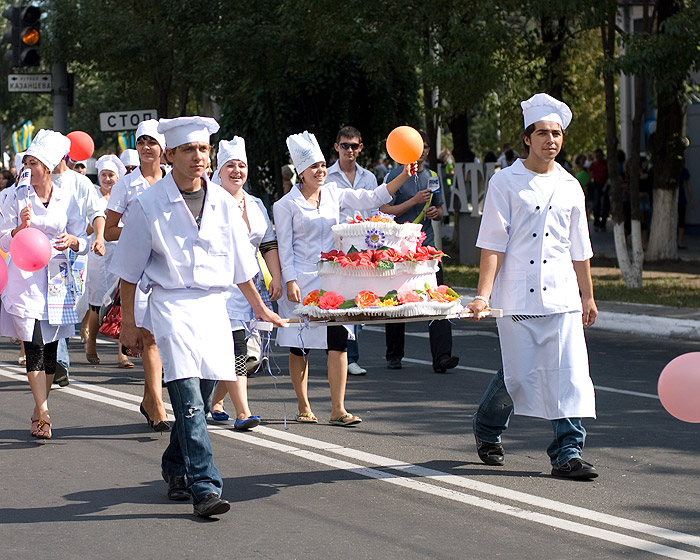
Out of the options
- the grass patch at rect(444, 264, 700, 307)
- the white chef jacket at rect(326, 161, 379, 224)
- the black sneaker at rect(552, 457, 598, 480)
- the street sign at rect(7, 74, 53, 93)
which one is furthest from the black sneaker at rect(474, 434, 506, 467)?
the street sign at rect(7, 74, 53, 93)

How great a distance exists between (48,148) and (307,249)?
6.14 ft

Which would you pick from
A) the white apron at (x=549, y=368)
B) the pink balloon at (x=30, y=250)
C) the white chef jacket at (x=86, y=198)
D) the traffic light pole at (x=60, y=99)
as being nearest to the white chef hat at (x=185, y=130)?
the white apron at (x=549, y=368)

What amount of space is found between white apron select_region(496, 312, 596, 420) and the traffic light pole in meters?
16.5

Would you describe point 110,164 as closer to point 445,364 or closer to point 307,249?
point 445,364

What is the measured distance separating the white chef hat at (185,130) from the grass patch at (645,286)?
1066cm

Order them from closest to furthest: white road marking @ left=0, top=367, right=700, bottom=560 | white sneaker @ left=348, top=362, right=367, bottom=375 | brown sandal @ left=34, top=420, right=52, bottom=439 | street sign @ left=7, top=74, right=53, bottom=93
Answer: white road marking @ left=0, top=367, right=700, bottom=560
brown sandal @ left=34, top=420, right=52, bottom=439
white sneaker @ left=348, top=362, right=367, bottom=375
street sign @ left=7, top=74, right=53, bottom=93

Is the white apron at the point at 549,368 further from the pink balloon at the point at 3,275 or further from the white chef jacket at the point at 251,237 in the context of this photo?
the pink balloon at the point at 3,275

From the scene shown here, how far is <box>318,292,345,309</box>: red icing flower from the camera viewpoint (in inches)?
296

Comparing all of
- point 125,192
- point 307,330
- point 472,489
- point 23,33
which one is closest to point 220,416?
point 307,330

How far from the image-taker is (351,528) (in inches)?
250

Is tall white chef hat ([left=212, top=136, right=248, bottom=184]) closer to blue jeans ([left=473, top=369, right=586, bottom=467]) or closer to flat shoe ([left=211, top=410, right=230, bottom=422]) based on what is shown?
flat shoe ([left=211, top=410, right=230, bottom=422])

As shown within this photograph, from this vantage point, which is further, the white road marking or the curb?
the curb

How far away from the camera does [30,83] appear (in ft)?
75.3

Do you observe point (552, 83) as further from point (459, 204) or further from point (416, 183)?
point (416, 183)
